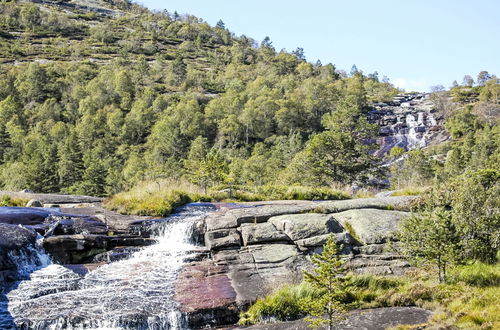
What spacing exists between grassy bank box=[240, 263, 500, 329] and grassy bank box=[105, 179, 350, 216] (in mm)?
8462

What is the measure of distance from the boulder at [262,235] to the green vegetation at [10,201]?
11.7 m

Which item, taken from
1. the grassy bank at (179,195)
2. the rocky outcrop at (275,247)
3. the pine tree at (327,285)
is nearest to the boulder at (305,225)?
the rocky outcrop at (275,247)

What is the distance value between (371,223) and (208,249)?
584 centimetres

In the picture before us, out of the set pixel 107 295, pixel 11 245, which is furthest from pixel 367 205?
pixel 11 245

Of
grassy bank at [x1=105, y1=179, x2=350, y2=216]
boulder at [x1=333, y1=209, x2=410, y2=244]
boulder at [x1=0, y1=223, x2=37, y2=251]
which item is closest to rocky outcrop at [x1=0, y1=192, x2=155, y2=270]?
boulder at [x1=0, y1=223, x2=37, y2=251]

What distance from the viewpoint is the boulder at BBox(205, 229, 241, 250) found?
1334 cm

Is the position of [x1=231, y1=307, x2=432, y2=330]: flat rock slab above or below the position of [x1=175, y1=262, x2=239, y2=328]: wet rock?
below

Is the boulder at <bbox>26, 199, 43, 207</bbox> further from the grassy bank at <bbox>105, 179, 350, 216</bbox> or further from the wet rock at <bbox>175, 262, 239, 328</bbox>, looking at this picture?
the wet rock at <bbox>175, 262, 239, 328</bbox>

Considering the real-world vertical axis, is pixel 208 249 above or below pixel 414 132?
below

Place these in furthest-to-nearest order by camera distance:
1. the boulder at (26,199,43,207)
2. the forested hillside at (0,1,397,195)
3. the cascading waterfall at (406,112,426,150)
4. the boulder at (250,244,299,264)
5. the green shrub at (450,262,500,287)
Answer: the cascading waterfall at (406,112,426,150) → the forested hillside at (0,1,397,195) → the boulder at (26,199,43,207) → the boulder at (250,244,299,264) → the green shrub at (450,262,500,287)

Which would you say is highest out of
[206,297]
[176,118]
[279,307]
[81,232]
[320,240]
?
[176,118]

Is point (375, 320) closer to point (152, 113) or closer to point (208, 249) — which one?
A: point (208, 249)

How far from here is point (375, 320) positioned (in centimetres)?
934

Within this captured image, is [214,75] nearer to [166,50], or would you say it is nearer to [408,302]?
[166,50]
